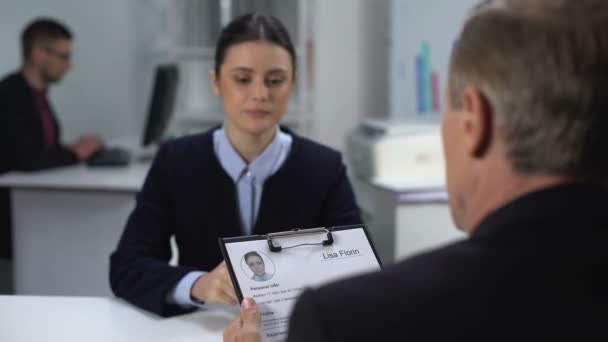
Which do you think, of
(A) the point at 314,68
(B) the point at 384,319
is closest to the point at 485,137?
(B) the point at 384,319

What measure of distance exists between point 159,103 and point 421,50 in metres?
1.28

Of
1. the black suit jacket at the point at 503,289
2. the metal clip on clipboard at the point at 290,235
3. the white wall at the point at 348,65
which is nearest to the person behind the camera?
the black suit jacket at the point at 503,289

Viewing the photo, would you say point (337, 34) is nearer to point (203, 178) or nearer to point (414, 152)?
Answer: point (414, 152)

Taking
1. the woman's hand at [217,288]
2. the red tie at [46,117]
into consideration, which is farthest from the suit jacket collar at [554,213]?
the red tie at [46,117]

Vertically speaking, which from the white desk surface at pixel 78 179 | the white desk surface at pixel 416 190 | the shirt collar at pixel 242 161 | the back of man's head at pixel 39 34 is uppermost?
the back of man's head at pixel 39 34

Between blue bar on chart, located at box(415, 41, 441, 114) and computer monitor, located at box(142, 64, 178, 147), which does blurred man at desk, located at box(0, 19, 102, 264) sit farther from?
blue bar on chart, located at box(415, 41, 441, 114)

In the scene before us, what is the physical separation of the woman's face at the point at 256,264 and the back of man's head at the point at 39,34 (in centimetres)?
255

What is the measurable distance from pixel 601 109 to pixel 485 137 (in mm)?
102

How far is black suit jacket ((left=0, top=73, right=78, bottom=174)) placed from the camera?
291 cm

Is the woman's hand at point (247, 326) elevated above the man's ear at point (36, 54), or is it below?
below

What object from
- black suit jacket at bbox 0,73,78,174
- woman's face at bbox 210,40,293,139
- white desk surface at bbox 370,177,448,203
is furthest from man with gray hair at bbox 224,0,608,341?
black suit jacket at bbox 0,73,78,174

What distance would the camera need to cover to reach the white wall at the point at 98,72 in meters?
3.88

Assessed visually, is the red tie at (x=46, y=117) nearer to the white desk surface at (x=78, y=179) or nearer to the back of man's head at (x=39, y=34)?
the back of man's head at (x=39, y=34)

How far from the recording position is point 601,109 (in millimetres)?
589
